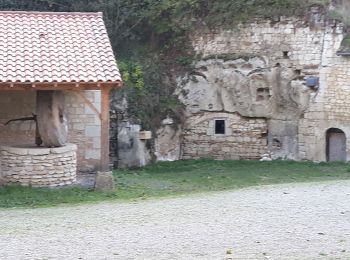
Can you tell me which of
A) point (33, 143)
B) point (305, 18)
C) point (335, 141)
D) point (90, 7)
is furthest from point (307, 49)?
point (33, 143)

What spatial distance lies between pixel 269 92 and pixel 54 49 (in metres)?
7.36

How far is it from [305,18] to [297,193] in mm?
7322

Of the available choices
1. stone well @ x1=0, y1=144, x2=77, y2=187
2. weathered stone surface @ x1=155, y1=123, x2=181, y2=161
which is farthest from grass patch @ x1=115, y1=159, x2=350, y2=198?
stone well @ x1=0, y1=144, x2=77, y2=187

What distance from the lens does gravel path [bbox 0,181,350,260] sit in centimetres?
1029

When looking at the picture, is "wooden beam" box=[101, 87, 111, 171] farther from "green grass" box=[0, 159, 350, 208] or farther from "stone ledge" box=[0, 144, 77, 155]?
"stone ledge" box=[0, 144, 77, 155]

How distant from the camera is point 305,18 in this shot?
21.6m

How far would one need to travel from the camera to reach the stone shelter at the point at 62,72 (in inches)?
627

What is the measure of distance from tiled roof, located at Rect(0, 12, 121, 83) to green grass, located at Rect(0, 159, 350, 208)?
7.46 ft

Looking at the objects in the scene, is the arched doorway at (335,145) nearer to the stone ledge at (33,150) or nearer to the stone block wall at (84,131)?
the stone block wall at (84,131)

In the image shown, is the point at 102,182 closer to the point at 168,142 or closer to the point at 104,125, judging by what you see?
the point at 104,125

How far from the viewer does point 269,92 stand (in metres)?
22.1

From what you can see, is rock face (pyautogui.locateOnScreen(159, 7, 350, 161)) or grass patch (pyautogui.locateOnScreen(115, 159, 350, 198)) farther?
rock face (pyautogui.locateOnScreen(159, 7, 350, 161))

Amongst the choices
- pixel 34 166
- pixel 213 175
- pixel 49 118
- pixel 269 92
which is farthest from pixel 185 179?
pixel 269 92

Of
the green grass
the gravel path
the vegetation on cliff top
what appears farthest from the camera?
the vegetation on cliff top
